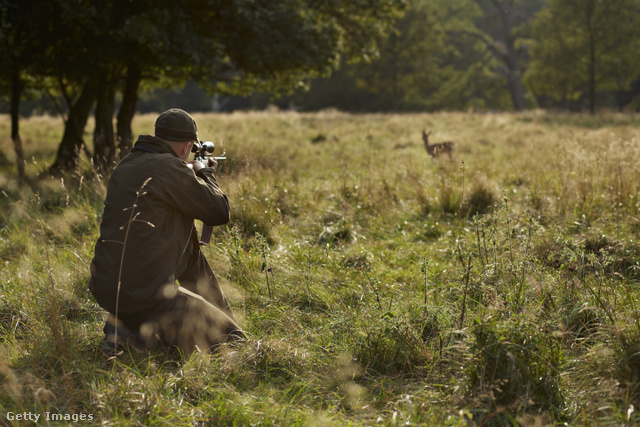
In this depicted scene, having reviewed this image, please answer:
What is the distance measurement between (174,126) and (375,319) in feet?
6.37

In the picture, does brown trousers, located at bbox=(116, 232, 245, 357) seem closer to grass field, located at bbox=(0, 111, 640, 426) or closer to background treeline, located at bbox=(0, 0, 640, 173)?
grass field, located at bbox=(0, 111, 640, 426)

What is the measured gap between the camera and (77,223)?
19.0 ft

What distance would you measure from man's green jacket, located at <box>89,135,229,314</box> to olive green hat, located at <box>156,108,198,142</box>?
144 mm

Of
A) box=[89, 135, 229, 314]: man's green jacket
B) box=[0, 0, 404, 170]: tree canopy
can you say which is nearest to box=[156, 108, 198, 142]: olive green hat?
box=[89, 135, 229, 314]: man's green jacket

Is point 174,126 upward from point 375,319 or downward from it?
upward

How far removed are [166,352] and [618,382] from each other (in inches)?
102

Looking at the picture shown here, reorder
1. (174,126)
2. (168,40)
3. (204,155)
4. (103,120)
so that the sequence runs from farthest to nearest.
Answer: (103,120), (168,40), (204,155), (174,126)

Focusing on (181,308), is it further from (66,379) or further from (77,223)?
(77,223)

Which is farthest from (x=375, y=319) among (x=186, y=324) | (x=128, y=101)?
(x=128, y=101)

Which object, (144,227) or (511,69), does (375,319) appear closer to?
(144,227)

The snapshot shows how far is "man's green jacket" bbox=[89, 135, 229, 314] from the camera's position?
299 centimetres

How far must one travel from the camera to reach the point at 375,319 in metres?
3.43

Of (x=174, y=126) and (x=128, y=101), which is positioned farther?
(x=128, y=101)

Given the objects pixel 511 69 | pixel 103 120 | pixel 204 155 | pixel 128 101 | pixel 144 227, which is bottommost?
pixel 144 227
